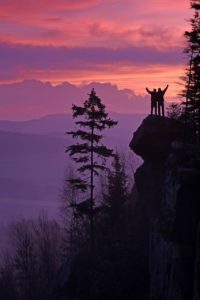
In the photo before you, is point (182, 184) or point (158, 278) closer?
point (182, 184)

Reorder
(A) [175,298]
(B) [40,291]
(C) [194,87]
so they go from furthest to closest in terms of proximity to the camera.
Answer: (B) [40,291] < (C) [194,87] < (A) [175,298]

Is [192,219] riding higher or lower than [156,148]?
lower

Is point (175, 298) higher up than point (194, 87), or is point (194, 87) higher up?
point (194, 87)

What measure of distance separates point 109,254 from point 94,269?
1531 mm

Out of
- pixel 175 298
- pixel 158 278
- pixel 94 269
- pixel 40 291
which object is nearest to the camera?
pixel 175 298

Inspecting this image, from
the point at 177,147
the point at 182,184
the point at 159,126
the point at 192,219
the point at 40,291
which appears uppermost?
the point at 159,126

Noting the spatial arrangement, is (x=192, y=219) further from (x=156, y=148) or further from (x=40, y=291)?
(x=40, y=291)

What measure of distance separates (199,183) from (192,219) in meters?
1.86

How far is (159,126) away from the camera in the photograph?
40.1m

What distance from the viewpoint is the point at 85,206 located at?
4231cm

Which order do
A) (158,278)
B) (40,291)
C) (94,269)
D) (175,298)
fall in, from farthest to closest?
(40,291) < (94,269) < (158,278) < (175,298)

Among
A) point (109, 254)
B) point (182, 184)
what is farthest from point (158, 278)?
point (109, 254)

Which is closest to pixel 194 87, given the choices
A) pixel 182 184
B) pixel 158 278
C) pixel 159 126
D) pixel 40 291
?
pixel 159 126

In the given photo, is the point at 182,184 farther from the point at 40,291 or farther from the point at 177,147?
the point at 40,291
